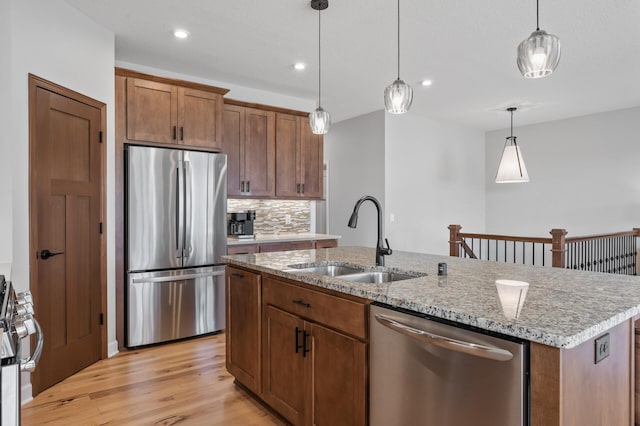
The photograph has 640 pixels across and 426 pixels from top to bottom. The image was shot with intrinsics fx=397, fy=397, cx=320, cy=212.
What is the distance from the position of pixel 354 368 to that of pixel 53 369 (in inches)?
91.3

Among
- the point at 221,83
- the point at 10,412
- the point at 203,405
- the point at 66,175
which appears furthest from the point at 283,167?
the point at 10,412

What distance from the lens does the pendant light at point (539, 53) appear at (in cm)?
177

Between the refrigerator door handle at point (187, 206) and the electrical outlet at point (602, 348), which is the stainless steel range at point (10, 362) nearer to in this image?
the electrical outlet at point (602, 348)

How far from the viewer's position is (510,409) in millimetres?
1152

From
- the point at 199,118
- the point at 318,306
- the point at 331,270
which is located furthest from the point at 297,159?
the point at 318,306

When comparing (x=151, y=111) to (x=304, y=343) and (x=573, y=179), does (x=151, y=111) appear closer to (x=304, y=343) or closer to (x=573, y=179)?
(x=304, y=343)

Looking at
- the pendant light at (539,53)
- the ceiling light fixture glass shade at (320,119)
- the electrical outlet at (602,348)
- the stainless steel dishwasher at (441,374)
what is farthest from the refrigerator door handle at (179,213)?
the electrical outlet at (602,348)

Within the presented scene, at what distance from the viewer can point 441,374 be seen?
1349mm

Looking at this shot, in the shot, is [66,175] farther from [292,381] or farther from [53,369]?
[292,381]

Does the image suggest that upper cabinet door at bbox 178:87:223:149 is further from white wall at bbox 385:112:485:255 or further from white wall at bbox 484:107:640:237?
white wall at bbox 484:107:640:237

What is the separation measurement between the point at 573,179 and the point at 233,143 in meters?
5.30

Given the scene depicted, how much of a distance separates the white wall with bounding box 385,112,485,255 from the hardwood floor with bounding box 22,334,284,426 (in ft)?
11.7

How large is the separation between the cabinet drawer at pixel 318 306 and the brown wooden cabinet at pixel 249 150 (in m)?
2.35

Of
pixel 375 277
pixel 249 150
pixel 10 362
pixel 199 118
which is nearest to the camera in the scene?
pixel 10 362
